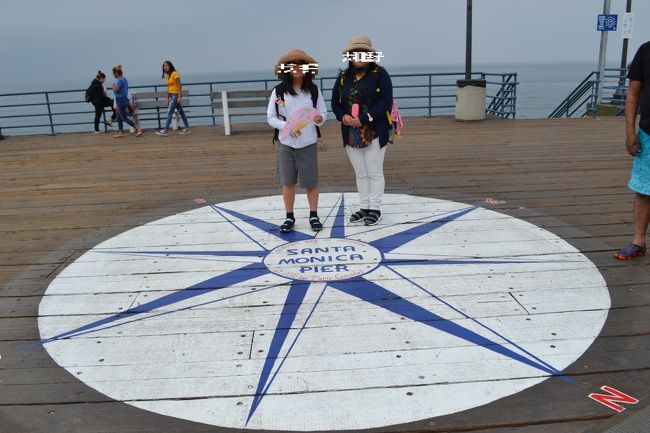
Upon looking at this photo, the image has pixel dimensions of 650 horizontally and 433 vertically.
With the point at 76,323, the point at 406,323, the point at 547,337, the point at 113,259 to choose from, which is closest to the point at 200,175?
the point at 113,259

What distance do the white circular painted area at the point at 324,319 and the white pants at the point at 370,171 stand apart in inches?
→ 11.7

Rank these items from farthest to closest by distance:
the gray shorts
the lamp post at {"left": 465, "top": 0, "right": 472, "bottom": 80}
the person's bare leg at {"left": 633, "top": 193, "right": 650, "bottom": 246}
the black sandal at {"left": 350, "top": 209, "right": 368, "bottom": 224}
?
the lamp post at {"left": 465, "top": 0, "right": 472, "bottom": 80} → the black sandal at {"left": 350, "top": 209, "right": 368, "bottom": 224} → the gray shorts → the person's bare leg at {"left": 633, "top": 193, "right": 650, "bottom": 246}

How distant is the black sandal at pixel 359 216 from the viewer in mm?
5348

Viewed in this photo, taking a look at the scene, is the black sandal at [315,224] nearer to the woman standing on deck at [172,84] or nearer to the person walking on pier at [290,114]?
the person walking on pier at [290,114]

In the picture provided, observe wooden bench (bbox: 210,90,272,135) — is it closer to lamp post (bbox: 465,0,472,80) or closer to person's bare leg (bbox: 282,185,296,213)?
lamp post (bbox: 465,0,472,80)

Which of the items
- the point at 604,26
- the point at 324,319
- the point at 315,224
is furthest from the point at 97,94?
the point at 604,26

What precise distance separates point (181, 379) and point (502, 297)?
84.9 inches

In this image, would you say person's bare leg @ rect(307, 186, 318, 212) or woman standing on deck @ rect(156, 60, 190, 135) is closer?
person's bare leg @ rect(307, 186, 318, 212)

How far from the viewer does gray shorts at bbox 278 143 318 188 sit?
5.09m

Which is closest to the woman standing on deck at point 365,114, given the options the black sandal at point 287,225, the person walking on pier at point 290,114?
the person walking on pier at point 290,114

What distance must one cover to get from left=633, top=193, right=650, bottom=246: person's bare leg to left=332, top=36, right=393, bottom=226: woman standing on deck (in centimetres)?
220

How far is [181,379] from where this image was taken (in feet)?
9.37

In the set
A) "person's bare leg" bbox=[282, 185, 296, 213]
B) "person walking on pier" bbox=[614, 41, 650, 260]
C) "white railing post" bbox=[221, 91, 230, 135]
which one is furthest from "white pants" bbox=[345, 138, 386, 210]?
"white railing post" bbox=[221, 91, 230, 135]

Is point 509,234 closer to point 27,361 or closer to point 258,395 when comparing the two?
point 258,395
